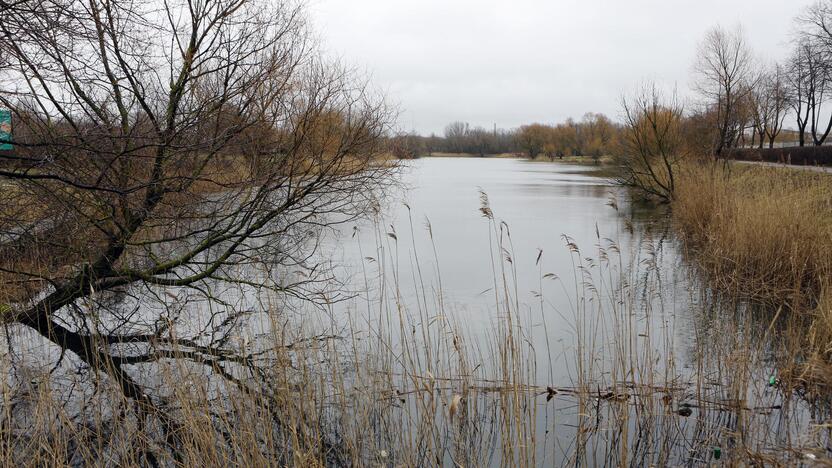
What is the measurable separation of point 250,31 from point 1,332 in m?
3.55

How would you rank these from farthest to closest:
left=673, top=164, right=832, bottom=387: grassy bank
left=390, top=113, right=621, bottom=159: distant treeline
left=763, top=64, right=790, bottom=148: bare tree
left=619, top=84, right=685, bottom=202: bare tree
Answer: left=390, top=113, right=621, bottom=159: distant treeline → left=763, top=64, right=790, bottom=148: bare tree → left=619, top=84, right=685, bottom=202: bare tree → left=673, top=164, right=832, bottom=387: grassy bank

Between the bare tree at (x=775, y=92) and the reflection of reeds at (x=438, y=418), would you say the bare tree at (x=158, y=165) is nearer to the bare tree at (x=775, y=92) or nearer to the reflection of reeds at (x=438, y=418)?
the reflection of reeds at (x=438, y=418)

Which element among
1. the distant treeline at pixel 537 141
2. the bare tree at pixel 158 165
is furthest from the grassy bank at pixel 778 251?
the distant treeline at pixel 537 141

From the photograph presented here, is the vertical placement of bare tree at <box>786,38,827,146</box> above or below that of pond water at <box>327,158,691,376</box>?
above

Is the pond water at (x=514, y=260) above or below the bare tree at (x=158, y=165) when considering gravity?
below

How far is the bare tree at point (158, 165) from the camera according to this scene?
434 cm

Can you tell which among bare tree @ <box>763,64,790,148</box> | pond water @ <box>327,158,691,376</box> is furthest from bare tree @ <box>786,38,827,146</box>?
pond water @ <box>327,158,691,376</box>

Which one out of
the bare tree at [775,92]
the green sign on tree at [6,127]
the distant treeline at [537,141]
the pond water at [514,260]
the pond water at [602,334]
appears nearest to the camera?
the pond water at [602,334]

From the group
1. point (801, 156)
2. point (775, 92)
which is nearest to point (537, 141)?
point (775, 92)

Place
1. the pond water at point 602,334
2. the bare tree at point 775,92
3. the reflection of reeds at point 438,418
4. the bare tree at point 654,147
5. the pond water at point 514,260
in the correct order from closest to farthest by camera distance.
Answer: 1. the reflection of reeds at point 438,418
2. the pond water at point 602,334
3. the pond water at point 514,260
4. the bare tree at point 654,147
5. the bare tree at point 775,92

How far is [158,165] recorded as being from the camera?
17.3ft

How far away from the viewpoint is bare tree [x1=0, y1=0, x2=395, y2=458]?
4344 millimetres

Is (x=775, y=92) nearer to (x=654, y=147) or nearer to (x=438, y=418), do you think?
(x=654, y=147)

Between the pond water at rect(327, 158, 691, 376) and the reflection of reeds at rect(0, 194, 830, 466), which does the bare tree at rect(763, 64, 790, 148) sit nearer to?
the pond water at rect(327, 158, 691, 376)
